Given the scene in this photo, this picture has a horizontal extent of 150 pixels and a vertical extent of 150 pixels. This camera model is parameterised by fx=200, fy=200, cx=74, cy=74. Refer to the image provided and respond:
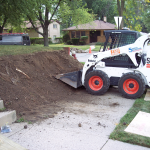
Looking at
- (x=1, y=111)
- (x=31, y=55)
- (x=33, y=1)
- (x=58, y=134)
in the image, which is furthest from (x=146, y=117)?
(x=33, y=1)

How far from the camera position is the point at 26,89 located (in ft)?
21.1

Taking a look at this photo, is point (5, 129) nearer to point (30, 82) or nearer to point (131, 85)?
point (30, 82)

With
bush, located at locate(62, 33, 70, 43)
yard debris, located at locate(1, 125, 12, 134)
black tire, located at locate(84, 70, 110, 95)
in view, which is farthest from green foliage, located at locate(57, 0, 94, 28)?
bush, located at locate(62, 33, 70, 43)

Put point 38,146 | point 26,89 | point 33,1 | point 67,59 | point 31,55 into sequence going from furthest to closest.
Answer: point 33,1, point 67,59, point 31,55, point 26,89, point 38,146

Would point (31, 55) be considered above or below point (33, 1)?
below

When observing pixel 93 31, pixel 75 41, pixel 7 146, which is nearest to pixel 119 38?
pixel 7 146

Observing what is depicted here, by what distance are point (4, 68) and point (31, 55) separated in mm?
1938

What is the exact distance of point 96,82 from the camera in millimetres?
7445

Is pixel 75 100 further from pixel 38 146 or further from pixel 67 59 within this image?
pixel 67 59

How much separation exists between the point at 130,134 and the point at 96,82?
3.37 metres

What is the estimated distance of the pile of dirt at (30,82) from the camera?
5782mm

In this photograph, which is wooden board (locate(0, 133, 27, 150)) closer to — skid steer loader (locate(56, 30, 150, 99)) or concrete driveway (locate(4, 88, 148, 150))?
concrete driveway (locate(4, 88, 148, 150))

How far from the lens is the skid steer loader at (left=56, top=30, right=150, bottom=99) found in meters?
6.87

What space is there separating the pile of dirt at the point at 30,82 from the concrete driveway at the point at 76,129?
828mm
